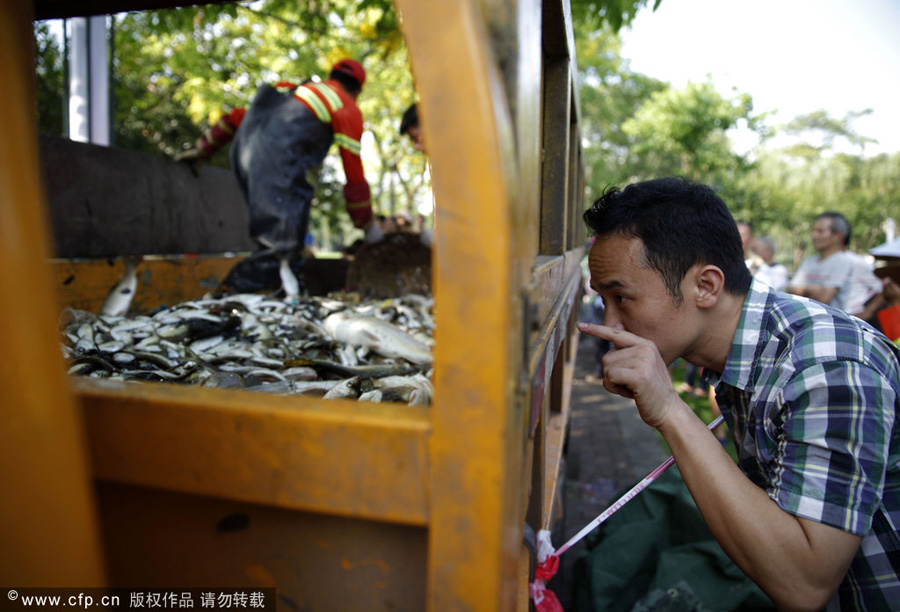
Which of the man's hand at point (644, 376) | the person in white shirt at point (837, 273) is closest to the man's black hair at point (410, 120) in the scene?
the man's hand at point (644, 376)

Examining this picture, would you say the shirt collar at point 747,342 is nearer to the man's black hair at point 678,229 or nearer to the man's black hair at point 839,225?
the man's black hair at point 678,229

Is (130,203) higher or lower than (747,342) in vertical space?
higher

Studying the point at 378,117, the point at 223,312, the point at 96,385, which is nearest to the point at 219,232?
the point at 223,312

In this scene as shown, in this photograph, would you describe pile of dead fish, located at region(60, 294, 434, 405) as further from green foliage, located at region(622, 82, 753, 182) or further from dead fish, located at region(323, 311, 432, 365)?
green foliage, located at region(622, 82, 753, 182)

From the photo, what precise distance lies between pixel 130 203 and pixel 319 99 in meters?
1.66

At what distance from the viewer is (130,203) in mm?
4027

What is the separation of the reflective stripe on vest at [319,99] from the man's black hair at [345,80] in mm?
388

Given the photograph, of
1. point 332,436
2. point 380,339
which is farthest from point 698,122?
point 332,436

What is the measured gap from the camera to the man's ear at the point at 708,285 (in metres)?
1.59

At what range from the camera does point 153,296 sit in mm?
3824

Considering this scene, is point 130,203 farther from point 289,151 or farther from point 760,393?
point 760,393

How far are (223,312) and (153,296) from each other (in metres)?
1.25

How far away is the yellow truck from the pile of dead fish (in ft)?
2.30

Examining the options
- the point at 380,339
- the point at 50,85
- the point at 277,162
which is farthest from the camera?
the point at 50,85
